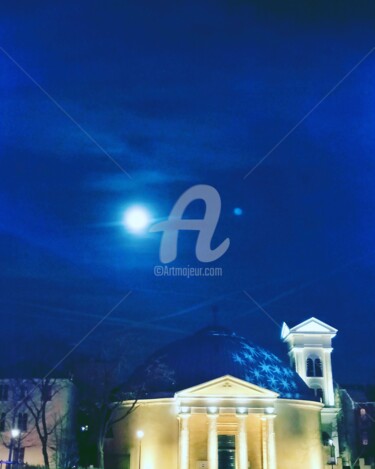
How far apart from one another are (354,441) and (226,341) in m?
23.6

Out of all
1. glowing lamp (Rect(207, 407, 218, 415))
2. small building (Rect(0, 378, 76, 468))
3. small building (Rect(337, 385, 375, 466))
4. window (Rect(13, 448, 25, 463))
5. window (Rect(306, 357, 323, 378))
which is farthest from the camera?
small building (Rect(337, 385, 375, 466))

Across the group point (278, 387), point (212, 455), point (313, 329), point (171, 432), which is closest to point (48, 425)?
point (171, 432)

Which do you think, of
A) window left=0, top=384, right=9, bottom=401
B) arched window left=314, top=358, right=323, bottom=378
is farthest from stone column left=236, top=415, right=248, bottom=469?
window left=0, top=384, right=9, bottom=401

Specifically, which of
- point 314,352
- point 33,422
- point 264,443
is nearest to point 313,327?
point 314,352

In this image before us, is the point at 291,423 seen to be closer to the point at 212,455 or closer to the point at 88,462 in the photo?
the point at 212,455

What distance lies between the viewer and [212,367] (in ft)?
238

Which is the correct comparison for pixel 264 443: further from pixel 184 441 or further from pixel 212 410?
pixel 184 441

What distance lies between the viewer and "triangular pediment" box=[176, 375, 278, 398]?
64.9 metres

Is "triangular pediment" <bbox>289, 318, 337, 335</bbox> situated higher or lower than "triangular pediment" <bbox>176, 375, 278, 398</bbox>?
higher

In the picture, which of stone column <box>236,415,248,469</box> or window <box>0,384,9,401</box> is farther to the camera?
window <box>0,384,9,401</box>

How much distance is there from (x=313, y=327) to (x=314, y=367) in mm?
5083

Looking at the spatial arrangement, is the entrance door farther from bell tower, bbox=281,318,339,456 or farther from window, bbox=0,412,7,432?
window, bbox=0,412,7,432

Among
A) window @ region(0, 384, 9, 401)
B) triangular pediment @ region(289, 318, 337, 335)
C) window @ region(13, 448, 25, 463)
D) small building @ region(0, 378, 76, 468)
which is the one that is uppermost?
triangular pediment @ region(289, 318, 337, 335)

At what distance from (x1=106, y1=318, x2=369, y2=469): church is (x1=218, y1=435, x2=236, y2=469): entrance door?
0.10 m
